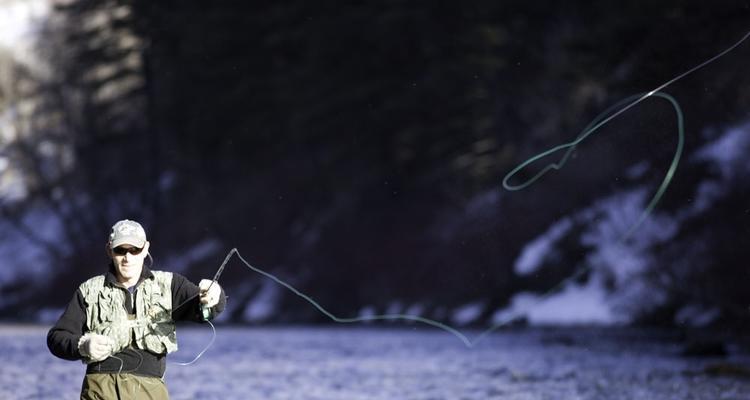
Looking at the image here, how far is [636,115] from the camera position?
26.7 metres

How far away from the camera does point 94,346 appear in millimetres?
5789

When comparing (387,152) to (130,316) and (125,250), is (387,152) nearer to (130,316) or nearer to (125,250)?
(130,316)

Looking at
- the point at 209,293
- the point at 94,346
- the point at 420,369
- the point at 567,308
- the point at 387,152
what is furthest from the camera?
the point at 387,152

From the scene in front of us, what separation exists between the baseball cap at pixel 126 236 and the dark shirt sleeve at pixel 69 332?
14.4 inches

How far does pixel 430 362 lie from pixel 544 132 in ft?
47.1

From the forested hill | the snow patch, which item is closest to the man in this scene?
the forested hill

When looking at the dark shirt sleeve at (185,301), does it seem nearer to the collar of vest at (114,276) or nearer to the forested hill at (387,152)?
the collar of vest at (114,276)

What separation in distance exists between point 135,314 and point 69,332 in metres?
0.31

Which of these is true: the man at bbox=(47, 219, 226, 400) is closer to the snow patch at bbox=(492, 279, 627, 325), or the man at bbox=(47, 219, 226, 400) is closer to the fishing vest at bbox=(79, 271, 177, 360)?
the fishing vest at bbox=(79, 271, 177, 360)

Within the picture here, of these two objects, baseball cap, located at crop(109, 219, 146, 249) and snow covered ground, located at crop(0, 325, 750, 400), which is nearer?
baseball cap, located at crop(109, 219, 146, 249)

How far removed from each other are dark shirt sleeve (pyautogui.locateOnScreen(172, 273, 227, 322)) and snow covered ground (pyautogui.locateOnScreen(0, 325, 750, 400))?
288 inches

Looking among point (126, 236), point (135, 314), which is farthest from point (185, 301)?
point (126, 236)

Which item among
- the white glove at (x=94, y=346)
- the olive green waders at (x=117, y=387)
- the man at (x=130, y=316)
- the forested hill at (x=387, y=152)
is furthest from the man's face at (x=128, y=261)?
the forested hill at (x=387, y=152)

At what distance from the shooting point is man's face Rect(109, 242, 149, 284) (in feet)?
19.5
